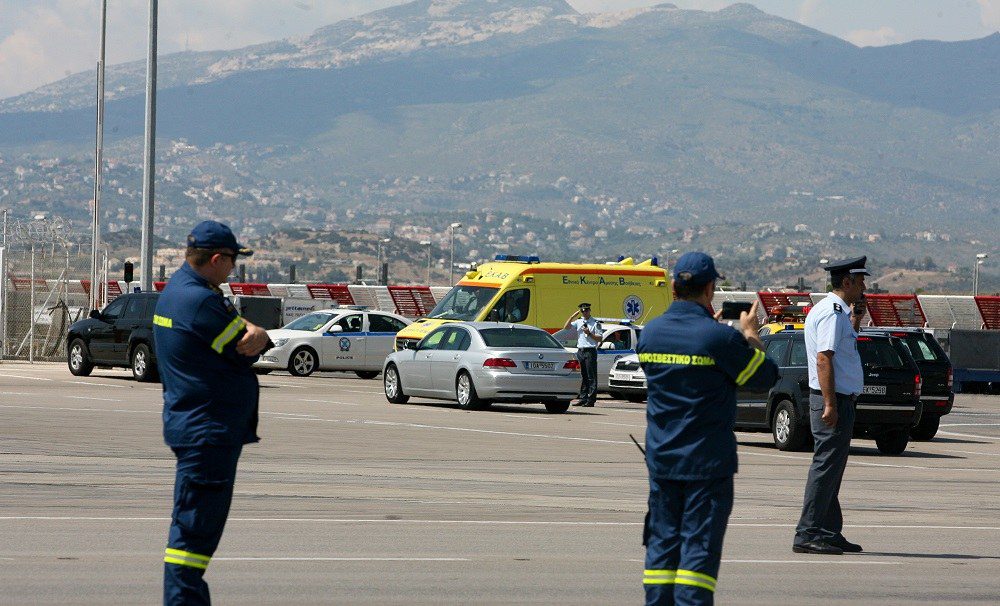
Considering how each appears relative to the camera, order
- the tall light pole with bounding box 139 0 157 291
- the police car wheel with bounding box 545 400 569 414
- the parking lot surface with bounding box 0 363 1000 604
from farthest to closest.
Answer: the tall light pole with bounding box 139 0 157 291, the police car wheel with bounding box 545 400 569 414, the parking lot surface with bounding box 0 363 1000 604

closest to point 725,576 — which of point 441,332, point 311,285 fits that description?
point 441,332

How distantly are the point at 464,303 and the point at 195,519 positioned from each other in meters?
27.0

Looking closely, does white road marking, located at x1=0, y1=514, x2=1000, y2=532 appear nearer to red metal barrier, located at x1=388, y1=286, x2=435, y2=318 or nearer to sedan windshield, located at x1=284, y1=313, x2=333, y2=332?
sedan windshield, located at x1=284, y1=313, x2=333, y2=332

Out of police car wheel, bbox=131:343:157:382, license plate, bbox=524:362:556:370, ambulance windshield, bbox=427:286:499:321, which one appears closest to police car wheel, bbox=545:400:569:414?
license plate, bbox=524:362:556:370

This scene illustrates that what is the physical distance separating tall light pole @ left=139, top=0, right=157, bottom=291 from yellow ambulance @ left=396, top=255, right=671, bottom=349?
885cm

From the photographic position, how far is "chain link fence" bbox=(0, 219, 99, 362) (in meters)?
38.9

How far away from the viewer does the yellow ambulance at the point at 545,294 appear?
34.2m

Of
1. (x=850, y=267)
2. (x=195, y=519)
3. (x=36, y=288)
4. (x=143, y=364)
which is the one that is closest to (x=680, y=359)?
(x=195, y=519)

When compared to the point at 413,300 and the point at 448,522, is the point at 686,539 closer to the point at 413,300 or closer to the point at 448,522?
the point at 448,522

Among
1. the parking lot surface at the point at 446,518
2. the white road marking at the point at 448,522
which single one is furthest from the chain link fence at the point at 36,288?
the white road marking at the point at 448,522

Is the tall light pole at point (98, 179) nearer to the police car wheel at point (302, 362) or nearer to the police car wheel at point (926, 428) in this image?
the police car wheel at point (302, 362)

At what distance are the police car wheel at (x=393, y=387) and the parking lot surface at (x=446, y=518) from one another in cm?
464

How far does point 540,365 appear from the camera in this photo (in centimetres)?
2644

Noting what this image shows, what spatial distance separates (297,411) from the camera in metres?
24.9
